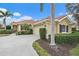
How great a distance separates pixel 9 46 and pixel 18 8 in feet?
1.79

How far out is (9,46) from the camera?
240ft

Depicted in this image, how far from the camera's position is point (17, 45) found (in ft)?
240

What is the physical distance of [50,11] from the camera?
2879 inches

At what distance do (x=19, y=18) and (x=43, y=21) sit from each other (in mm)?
344

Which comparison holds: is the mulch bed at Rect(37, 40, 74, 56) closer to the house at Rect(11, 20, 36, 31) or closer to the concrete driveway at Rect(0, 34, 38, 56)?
the concrete driveway at Rect(0, 34, 38, 56)

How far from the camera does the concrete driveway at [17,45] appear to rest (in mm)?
73125

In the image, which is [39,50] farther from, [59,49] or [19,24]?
[19,24]

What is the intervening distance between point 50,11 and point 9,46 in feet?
2.47

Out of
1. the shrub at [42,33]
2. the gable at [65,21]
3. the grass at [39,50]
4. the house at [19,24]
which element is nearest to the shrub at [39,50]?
the grass at [39,50]

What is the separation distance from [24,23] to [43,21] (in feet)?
0.90

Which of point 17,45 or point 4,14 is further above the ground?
point 4,14

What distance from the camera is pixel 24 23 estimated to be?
73188mm

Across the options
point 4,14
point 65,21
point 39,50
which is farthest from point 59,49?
point 4,14

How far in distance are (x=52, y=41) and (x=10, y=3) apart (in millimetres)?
800
